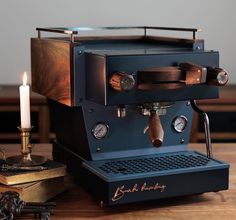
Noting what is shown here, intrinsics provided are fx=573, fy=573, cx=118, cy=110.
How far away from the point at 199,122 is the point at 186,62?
1.79 m

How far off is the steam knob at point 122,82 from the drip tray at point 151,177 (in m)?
0.20

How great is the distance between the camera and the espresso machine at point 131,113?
127 cm

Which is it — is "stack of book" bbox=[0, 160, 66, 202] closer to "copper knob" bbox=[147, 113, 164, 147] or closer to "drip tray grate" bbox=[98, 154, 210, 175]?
"drip tray grate" bbox=[98, 154, 210, 175]

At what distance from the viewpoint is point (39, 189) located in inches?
50.9

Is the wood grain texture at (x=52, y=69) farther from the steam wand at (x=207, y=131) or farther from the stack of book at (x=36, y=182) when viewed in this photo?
the steam wand at (x=207, y=131)

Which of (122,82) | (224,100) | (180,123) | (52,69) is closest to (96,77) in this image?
(122,82)

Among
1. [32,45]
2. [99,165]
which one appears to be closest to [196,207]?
[99,165]

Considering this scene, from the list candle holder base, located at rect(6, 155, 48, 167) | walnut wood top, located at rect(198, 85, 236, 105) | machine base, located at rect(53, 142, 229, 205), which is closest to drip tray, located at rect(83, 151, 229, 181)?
machine base, located at rect(53, 142, 229, 205)

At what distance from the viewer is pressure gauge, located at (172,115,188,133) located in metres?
1.49

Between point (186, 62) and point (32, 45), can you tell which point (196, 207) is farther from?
point (32, 45)

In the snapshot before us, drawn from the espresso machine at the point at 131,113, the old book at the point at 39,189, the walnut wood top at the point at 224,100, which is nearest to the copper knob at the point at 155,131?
the espresso machine at the point at 131,113

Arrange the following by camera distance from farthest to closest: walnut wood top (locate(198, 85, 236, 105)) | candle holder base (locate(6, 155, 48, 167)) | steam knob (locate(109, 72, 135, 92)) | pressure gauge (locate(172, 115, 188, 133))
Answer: walnut wood top (locate(198, 85, 236, 105)) < pressure gauge (locate(172, 115, 188, 133)) < candle holder base (locate(6, 155, 48, 167)) < steam knob (locate(109, 72, 135, 92))

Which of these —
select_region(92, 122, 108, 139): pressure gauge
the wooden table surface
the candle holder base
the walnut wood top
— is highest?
select_region(92, 122, 108, 139): pressure gauge

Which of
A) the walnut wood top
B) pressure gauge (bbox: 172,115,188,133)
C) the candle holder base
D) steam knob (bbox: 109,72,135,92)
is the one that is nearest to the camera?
steam knob (bbox: 109,72,135,92)
